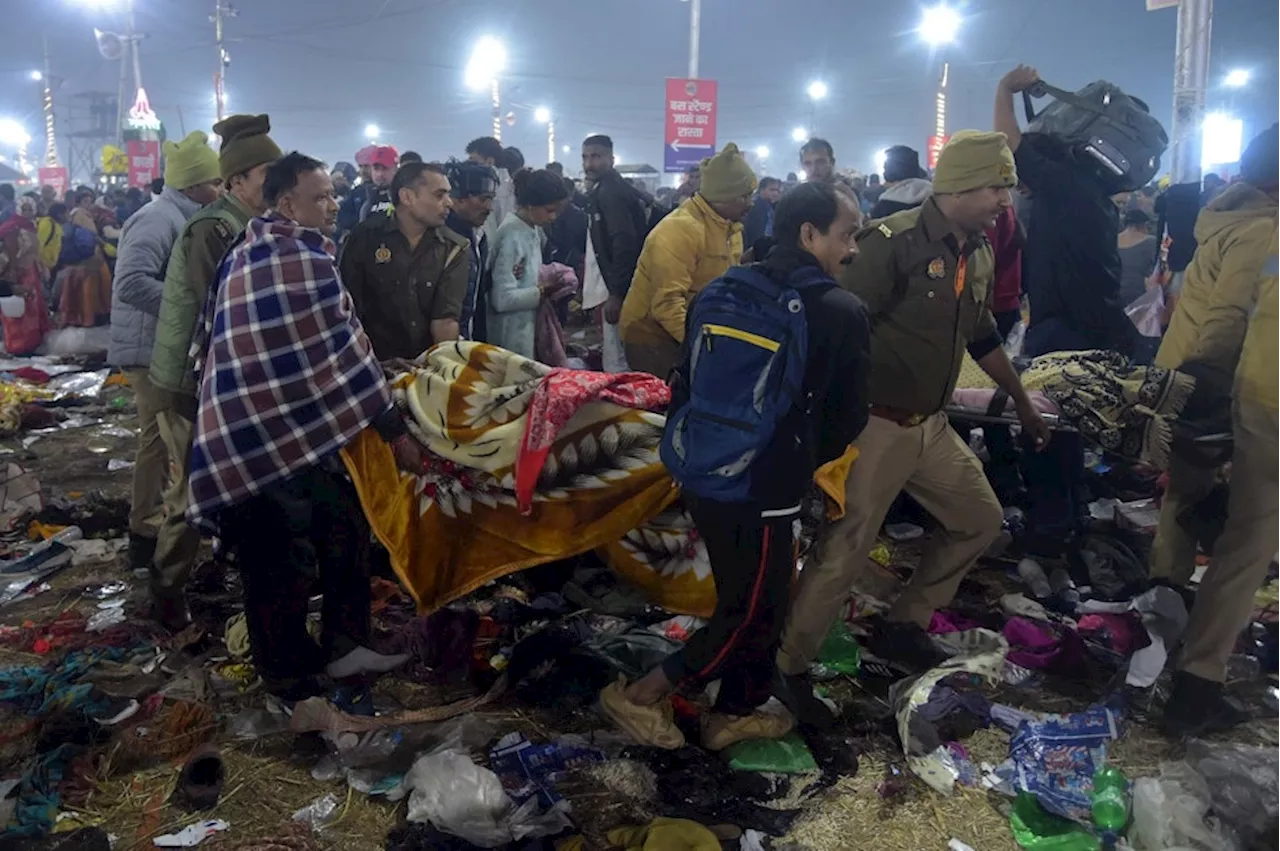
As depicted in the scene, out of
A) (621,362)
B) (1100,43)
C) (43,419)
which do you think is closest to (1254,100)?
(1100,43)

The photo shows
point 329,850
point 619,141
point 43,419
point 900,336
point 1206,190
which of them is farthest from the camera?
point 619,141

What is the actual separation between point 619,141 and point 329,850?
118222mm

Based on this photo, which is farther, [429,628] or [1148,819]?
[429,628]

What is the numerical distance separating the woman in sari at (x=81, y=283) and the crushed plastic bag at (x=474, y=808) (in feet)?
35.1

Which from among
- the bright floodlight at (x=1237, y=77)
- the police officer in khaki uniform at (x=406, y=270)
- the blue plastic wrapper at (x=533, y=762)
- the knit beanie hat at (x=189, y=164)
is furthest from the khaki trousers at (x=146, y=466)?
the bright floodlight at (x=1237, y=77)

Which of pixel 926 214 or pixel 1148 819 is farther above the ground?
pixel 926 214

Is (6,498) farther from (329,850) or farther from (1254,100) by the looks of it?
(1254,100)

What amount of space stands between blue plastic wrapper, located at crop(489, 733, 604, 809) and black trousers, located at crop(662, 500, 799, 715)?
0.48 meters

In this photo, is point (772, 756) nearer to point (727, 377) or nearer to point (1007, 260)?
point (727, 377)

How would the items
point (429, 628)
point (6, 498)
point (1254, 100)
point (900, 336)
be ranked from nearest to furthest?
point (900, 336)
point (429, 628)
point (6, 498)
point (1254, 100)

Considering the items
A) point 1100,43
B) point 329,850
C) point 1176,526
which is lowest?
point 329,850

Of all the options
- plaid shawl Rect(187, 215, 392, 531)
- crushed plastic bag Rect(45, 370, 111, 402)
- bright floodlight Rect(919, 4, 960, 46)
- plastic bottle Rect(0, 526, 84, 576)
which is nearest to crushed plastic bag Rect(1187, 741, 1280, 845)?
plaid shawl Rect(187, 215, 392, 531)

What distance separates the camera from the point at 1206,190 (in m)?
10.8

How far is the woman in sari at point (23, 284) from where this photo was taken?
1148cm
